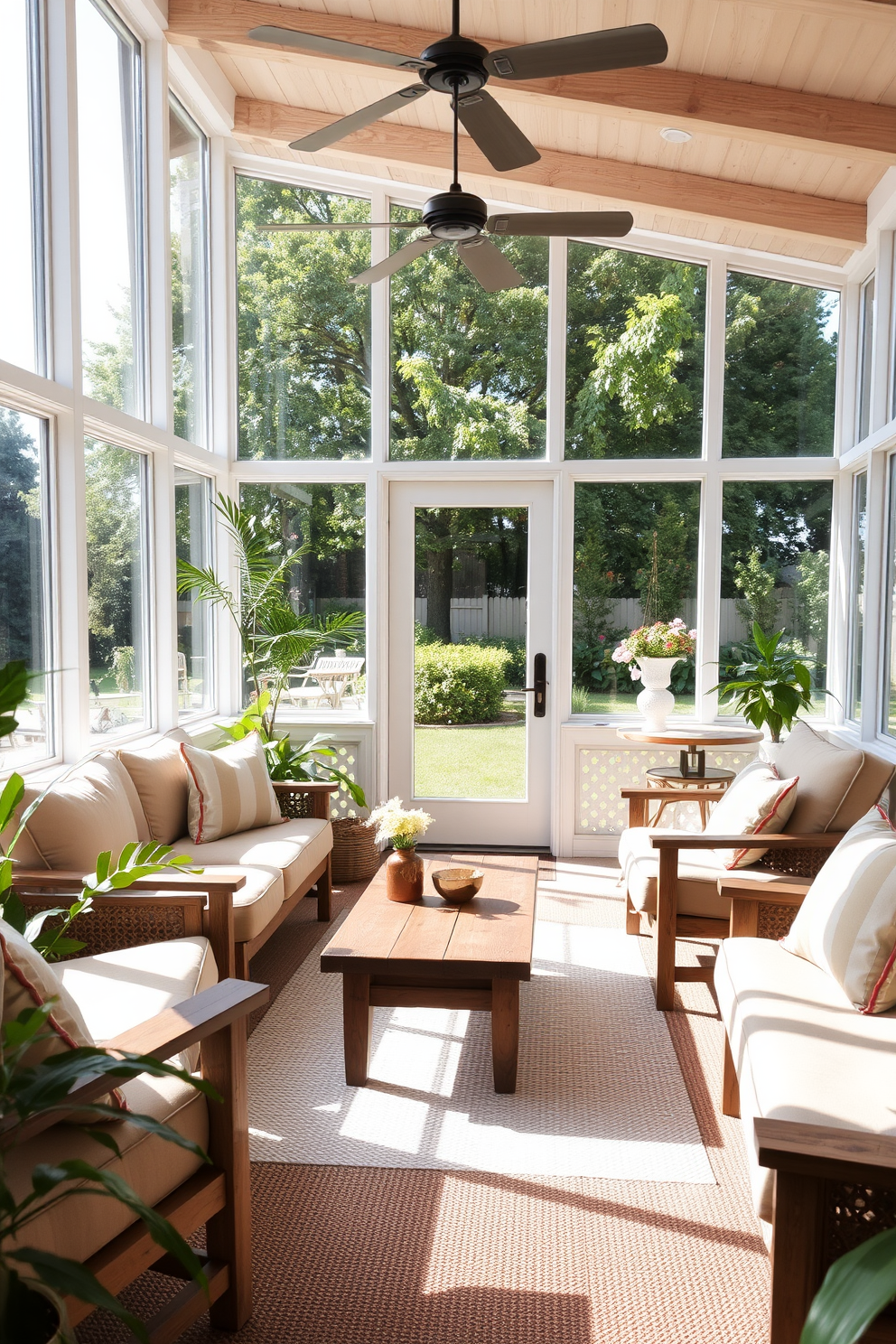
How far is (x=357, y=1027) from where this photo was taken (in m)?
2.96

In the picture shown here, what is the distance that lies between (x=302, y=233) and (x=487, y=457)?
163 centimetres

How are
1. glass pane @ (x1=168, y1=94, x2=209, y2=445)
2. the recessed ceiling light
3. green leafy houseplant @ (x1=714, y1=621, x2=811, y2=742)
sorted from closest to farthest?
the recessed ceiling light → green leafy houseplant @ (x1=714, y1=621, x2=811, y2=742) → glass pane @ (x1=168, y1=94, x2=209, y2=445)

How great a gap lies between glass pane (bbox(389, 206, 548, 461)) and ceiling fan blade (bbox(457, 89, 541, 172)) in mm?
3011

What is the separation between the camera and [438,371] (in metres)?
5.75

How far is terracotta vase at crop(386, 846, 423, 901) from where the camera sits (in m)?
3.44

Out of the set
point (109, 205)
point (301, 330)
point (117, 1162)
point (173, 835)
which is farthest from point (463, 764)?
point (117, 1162)

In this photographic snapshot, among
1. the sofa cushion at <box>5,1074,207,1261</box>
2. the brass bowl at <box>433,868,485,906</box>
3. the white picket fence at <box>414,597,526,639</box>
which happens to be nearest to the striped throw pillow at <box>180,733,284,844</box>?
the brass bowl at <box>433,868,485,906</box>

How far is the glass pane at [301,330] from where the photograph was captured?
573 centimetres

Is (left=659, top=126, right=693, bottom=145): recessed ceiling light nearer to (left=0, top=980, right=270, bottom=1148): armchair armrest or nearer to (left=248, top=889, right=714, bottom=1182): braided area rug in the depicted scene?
(left=248, top=889, right=714, bottom=1182): braided area rug

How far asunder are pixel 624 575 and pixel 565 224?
9.74 ft

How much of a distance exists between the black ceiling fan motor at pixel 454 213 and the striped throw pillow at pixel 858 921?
1995mm

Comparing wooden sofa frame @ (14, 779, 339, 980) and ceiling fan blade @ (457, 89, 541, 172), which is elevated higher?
ceiling fan blade @ (457, 89, 541, 172)

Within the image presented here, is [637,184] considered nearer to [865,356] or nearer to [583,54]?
[865,356]

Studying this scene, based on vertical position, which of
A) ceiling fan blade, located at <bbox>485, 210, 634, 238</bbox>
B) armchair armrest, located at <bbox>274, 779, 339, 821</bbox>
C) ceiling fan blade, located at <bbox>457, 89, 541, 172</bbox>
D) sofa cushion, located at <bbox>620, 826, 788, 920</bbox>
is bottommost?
sofa cushion, located at <bbox>620, 826, 788, 920</bbox>
